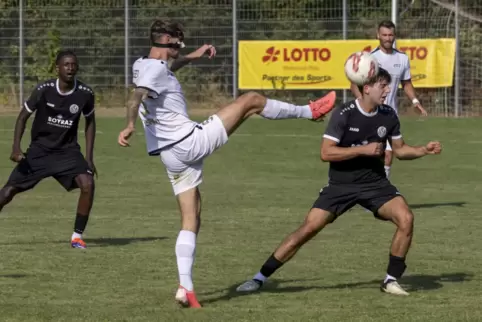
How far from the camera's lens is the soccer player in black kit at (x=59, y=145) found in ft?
40.3

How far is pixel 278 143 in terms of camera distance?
2517 centimetres

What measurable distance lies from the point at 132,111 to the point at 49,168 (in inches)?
154

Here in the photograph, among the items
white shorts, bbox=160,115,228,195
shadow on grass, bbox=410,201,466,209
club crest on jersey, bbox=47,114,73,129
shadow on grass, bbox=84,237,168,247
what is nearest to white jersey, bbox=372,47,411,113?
shadow on grass, bbox=410,201,466,209

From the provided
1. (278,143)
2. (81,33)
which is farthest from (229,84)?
(278,143)

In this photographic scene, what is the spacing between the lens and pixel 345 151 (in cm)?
912

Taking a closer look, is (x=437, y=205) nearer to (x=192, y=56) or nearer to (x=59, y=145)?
(x=59, y=145)

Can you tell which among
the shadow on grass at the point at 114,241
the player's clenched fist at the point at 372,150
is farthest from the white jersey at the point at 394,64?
the player's clenched fist at the point at 372,150

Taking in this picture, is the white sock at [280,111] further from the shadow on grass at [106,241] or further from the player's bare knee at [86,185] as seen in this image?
the shadow on grass at [106,241]

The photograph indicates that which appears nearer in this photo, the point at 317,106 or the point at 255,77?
the point at 317,106

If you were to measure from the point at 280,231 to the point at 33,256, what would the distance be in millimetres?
3105

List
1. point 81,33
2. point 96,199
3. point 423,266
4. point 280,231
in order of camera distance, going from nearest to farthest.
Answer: point 423,266
point 280,231
point 96,199
point 81,33

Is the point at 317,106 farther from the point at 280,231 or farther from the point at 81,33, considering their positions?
the point at 81,33

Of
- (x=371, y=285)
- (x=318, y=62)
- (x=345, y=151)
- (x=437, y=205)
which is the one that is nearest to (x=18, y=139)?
(x=371, y=285)

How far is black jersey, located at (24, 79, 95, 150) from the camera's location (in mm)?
12320
